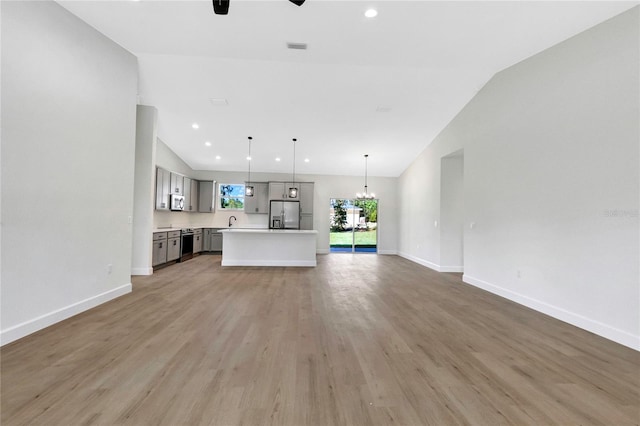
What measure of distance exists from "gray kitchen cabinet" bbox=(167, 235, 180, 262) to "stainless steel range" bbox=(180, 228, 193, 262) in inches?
10.5

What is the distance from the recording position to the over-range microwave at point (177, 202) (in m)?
7.62

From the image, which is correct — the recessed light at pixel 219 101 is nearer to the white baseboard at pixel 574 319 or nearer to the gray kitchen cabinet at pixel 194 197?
the gray kitchen cabinet at pixel 194 197

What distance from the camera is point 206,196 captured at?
9539 millimetres

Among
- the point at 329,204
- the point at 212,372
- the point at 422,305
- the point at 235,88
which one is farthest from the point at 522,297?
the point at 329,204

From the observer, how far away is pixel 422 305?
405 cm

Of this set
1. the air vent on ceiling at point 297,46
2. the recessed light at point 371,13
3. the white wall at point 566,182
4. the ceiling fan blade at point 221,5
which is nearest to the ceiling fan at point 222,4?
the ceiling fan blade at point 221,5


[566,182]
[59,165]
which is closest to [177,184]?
[59,165]

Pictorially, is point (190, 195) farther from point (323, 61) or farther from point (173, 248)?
point (323, 61)

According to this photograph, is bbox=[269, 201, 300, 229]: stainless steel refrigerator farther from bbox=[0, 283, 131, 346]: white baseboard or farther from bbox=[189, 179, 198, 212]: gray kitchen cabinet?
bbox=[0, 283, 131, 346]: white baseboard

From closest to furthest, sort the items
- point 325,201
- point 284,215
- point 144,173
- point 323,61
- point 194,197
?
1. point 323,61
2. point 144,173
3. point 194,197
4. point 284,215
5. point 325,201

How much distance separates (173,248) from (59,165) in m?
4.21

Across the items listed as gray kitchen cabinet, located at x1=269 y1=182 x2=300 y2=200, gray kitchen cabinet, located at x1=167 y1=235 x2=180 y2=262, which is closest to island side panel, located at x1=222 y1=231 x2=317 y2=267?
gray kitchen cabinet, located at x1=167 y1=235 x2=180 y2=262

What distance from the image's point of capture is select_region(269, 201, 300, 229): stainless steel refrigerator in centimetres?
952

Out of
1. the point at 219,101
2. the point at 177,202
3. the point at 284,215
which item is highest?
the point at 219,101
